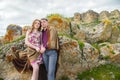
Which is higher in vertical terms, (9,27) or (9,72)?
(9,27)

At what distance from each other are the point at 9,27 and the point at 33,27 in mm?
10537

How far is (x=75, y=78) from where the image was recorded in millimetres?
17375

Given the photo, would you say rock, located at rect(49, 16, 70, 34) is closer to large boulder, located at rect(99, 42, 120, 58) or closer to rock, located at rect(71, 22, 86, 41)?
rock, located at rect(71, 22, 86, 41)

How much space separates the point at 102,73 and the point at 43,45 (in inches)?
182

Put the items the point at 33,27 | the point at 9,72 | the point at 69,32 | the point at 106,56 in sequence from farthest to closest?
1. the point at 69,32
2. the point at 106,56
3. the point at 9,72
4. the point at 33,27

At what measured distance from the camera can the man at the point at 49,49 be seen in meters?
14.8

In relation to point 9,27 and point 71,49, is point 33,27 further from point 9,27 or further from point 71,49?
point 9,27

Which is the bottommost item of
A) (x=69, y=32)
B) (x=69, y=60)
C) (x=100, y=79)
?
(x=100, y=79)

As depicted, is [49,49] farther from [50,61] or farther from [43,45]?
[50,61]

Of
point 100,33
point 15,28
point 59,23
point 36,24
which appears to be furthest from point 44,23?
point 15,28

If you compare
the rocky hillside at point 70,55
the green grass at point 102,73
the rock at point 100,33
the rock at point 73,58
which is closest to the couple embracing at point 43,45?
the rocky hillside at point 70,55

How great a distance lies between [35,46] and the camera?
580 inches

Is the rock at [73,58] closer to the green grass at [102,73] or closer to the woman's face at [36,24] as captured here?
the green grass at [102,73]

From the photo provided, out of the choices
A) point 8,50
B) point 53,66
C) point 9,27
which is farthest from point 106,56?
point 9,27
